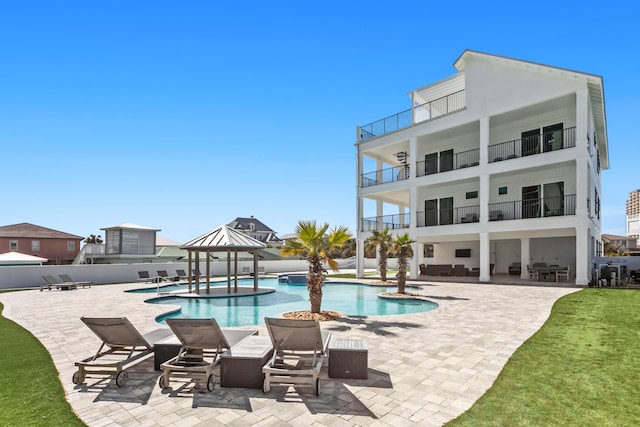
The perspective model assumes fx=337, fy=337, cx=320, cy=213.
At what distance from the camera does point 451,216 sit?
77.7 feet

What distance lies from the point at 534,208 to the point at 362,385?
2002 cm

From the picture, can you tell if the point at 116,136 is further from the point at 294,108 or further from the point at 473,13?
the point at 473,13

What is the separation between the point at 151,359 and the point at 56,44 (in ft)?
37.1

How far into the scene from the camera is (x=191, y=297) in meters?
15.5

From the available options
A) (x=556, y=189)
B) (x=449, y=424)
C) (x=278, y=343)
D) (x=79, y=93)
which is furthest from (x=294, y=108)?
(x=449, y=424)

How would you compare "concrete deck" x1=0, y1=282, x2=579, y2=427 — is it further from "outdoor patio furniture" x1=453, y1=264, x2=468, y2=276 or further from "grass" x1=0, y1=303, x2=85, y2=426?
"outdoor patio furniture" x1=453, y1=264, x2=468, y2=276

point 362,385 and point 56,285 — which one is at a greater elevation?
point 362,385

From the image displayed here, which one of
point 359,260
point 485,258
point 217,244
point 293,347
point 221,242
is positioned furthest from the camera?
point 359,260

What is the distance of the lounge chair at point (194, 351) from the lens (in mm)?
4410

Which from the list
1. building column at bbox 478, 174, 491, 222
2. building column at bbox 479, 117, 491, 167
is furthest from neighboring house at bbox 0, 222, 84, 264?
building column at bbox 479, 117, 491, 167

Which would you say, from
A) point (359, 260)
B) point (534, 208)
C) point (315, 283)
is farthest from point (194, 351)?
point (534, 208)

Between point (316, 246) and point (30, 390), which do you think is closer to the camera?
point (30, 390)

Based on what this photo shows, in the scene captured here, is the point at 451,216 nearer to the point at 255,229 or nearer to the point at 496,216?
the point at 496,216

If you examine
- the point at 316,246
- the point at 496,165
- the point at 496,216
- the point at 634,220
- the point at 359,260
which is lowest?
the point at 359,260
